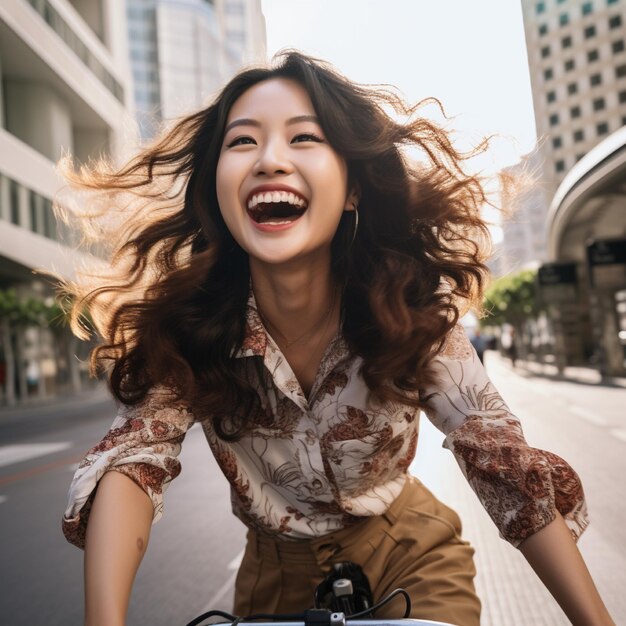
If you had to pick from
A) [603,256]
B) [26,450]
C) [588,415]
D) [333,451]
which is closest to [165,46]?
[603,256]

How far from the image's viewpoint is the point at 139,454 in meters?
1.49

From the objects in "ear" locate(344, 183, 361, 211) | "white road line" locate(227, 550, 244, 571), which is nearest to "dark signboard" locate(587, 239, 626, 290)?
"white road line" locate(227, 550, 244, 571)

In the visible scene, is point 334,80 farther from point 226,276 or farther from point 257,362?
point 257,362

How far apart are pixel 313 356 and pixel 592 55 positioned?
80599mm

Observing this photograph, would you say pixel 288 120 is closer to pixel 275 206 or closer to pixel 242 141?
pixel 242 141

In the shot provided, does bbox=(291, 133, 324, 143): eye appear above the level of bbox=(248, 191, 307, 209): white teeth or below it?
above

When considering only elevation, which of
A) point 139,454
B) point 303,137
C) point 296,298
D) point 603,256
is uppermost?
point 603,256

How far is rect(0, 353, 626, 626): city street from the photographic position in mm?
3939

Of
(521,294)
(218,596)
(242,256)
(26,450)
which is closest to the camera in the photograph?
(242,256)

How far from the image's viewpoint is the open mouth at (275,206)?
1.65 m

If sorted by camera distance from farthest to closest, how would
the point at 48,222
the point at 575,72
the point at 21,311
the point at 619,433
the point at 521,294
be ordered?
the point at 575,72
the point at 521,294
the point at 48,222
the point at 21,311
the point at 619,433

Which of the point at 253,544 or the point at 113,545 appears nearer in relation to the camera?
the point at 113,545

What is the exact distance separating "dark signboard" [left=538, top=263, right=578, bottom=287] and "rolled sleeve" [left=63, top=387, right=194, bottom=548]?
2723 centimetres

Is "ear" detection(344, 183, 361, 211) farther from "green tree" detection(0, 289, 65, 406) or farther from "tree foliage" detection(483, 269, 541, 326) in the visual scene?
"tree foliage" detection(483, 269, 541, 326)
